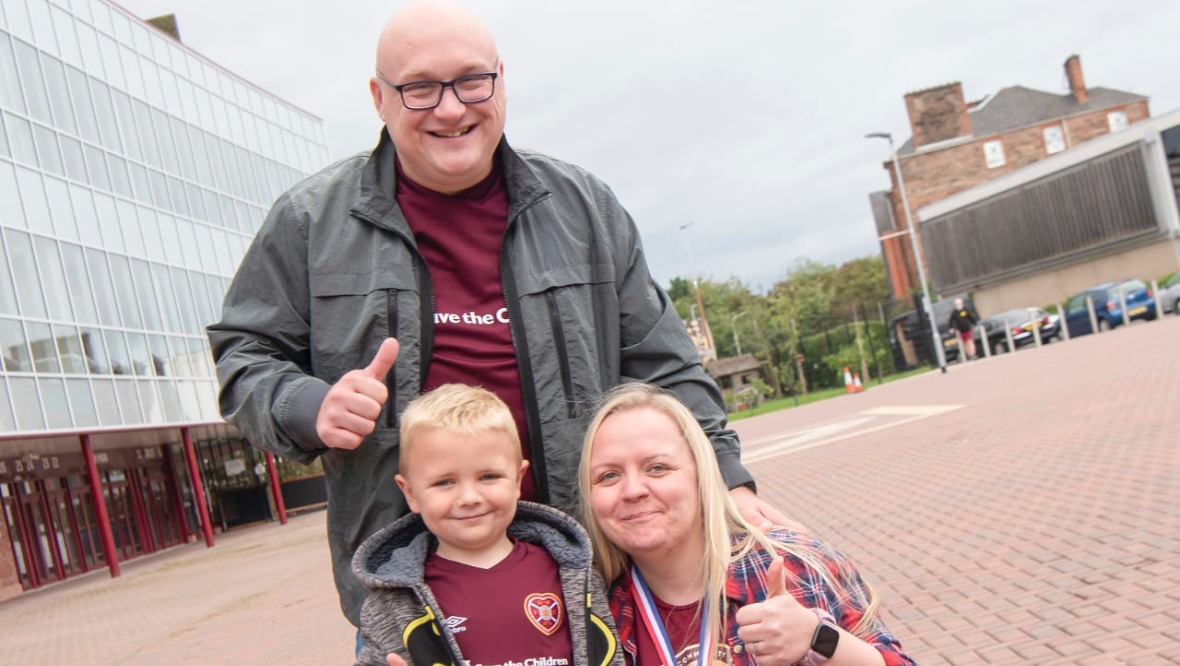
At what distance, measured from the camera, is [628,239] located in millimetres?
2814

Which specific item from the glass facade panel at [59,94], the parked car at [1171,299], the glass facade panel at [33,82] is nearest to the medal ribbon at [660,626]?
the glass facade panel at [33,82]

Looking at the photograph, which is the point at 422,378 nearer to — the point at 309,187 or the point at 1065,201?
the point at 309,187

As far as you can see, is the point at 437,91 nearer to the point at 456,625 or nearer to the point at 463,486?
the point at 463,486

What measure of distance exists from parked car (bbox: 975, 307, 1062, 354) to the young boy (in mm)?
34877

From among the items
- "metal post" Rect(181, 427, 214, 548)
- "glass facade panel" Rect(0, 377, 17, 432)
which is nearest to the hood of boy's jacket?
"glass facade panel" Rect(0, 377, 17, 432)

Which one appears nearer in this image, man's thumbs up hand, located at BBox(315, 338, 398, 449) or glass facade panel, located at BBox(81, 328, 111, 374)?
man's thumbs up hand, located at BBox(315, 338, 398, 449)

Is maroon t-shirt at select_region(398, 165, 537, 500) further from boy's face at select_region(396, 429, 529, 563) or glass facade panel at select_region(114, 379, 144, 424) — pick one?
glass facade panel at select_region(114, 379, 144, 424)

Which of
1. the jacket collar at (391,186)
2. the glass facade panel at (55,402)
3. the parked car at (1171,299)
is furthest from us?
the parked car at (1171,299)

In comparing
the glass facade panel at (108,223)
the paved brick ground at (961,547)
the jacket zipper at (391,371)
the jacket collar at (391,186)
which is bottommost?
the paved brick ground at (961,547)

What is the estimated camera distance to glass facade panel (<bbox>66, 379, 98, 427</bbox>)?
20.0 m

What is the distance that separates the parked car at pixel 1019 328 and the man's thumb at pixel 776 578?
34.8m

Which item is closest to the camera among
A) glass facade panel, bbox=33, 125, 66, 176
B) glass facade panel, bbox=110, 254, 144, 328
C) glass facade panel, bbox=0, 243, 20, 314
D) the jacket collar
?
the jacket collar

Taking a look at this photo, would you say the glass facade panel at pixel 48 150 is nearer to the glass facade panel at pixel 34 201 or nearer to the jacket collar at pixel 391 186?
the glass facade panel at pixel 34 201

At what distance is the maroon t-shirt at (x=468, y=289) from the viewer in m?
2.52
